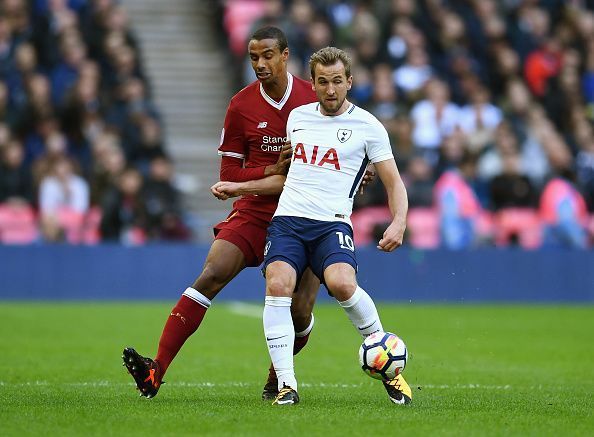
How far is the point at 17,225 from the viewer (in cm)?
1852

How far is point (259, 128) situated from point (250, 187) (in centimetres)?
48

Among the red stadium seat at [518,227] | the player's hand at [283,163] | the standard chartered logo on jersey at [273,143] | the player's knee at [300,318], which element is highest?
the standard chartered logo on jersey at [273,143]

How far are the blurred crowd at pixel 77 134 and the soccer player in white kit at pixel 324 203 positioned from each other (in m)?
10.4

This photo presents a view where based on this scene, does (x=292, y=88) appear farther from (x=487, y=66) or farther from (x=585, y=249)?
(x=487, y=66)

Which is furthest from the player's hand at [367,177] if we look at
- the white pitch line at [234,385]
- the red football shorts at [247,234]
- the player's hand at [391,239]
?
the white pitch line at [234,385]

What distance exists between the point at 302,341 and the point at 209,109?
1503cm

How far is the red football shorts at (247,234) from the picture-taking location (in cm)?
895

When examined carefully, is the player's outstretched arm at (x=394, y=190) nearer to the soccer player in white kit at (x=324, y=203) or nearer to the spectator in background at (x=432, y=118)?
the soccer player in white kit at (x=324, y=203)

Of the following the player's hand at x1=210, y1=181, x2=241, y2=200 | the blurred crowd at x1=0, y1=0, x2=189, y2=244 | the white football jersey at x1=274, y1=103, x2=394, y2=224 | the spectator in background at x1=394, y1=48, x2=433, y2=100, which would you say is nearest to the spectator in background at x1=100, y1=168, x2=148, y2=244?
the blurred crowd at x1=0, y1=0, x2=189, y2=244

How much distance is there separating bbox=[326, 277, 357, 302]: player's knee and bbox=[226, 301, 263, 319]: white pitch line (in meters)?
8.75

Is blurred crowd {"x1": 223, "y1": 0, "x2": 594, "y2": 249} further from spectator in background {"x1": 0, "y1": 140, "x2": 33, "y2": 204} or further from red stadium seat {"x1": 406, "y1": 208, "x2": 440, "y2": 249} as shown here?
spectator in background {"x1": 0, "y1": 140, "x2": 33, "y2": 204}

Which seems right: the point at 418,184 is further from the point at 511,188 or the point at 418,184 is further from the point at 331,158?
the point at 331,158

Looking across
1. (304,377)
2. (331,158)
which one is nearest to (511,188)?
(304,377)

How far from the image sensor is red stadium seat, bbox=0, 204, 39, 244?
727 inches
